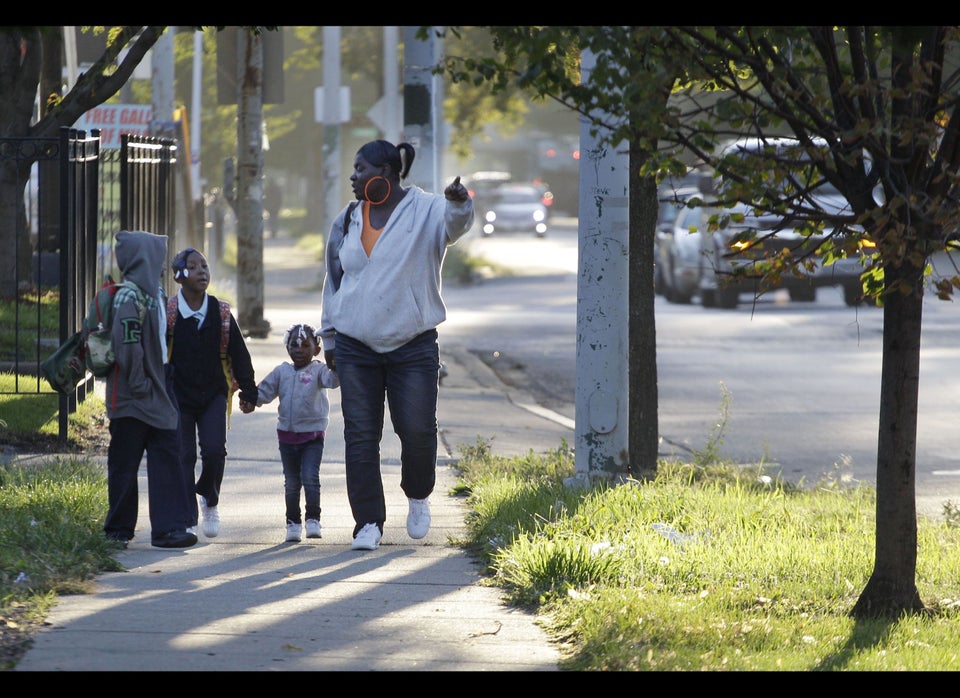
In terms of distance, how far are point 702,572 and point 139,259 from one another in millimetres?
2693

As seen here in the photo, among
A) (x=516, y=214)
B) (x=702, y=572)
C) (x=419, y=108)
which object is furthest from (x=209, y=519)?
(x=516, y=214)

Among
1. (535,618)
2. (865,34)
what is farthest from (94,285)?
(865,34)

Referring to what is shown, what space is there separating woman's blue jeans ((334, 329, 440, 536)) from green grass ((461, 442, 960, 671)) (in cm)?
58

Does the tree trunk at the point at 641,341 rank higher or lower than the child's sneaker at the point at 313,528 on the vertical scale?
higher

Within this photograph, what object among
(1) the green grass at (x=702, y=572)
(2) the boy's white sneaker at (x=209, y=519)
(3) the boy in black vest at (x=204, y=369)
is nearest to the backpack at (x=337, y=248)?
(3) the boy in black vest at (x=204, y=369)

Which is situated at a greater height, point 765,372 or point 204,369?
point 204,369

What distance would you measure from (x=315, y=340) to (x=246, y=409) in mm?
444

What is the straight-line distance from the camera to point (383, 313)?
258 inches

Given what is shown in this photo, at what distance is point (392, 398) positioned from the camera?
6.78 m

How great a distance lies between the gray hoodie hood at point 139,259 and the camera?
6.55 meters

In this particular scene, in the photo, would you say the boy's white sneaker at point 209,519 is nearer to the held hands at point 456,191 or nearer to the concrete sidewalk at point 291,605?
the concrete sidewalk at point 291,605

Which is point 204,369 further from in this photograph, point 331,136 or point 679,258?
point 331,136

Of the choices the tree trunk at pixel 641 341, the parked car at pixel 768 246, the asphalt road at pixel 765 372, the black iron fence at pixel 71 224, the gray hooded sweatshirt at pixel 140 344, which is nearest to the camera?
the parked car at pixel 768 246

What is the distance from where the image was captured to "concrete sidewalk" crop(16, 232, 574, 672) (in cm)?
493
